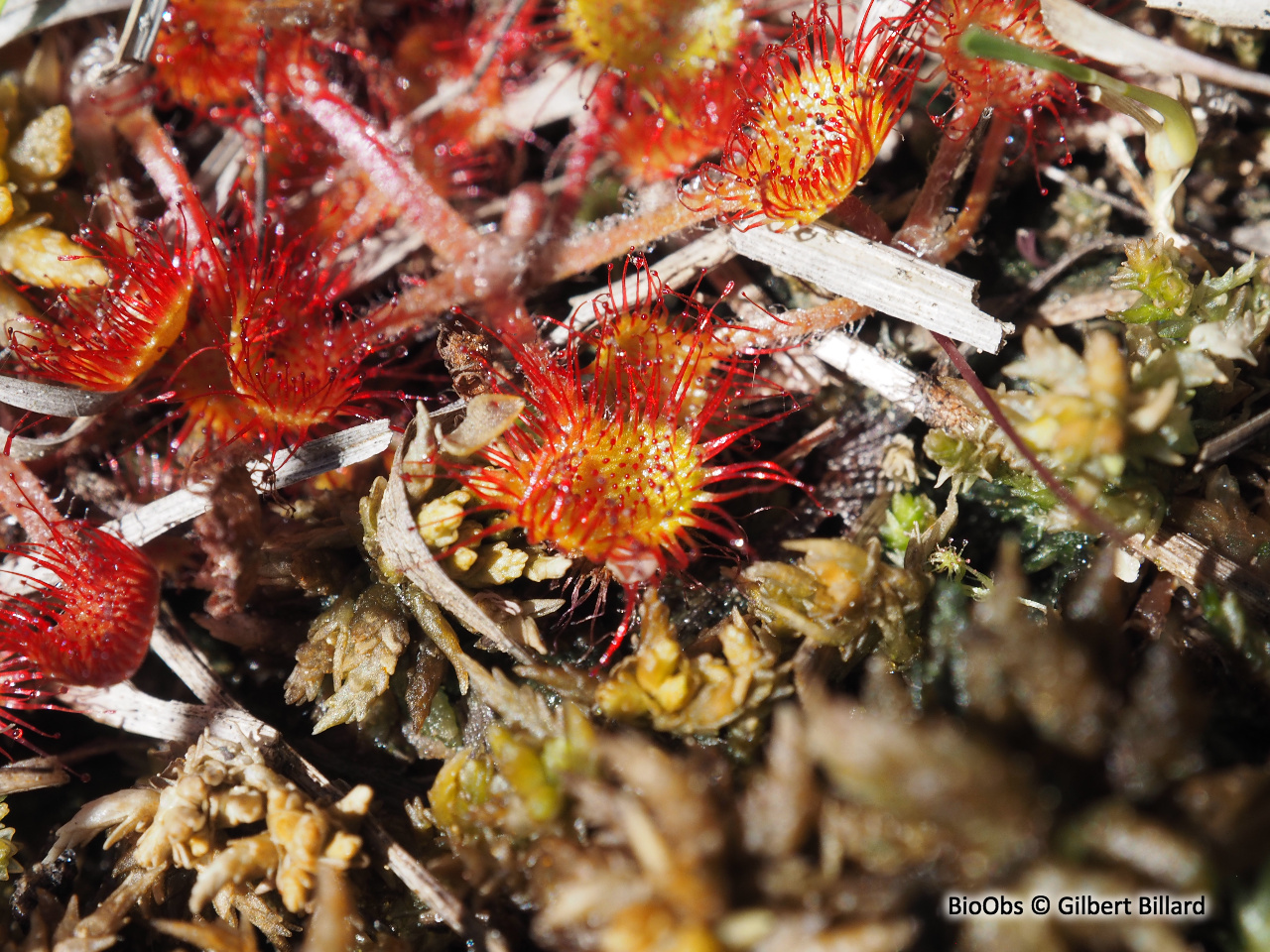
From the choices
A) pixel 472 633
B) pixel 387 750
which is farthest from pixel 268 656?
pixel 472 633

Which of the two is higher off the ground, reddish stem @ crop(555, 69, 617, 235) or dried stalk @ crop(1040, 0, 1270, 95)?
dried stalk @ crop(1040, 0, 1270, 95)

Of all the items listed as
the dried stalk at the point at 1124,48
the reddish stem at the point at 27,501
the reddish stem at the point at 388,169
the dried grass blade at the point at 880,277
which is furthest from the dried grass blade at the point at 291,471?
the dried stalk at the point at 1124,48

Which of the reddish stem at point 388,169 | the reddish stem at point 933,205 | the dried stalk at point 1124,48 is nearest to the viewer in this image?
the dried stalk at point 1124,48

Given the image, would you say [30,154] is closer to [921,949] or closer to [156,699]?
[156,699]

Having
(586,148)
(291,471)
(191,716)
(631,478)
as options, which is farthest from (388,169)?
(191,716)

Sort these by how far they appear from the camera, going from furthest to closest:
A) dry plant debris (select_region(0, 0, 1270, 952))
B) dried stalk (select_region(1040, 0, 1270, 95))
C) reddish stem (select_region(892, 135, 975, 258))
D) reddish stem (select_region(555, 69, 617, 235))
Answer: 1. reddish stem (select_region(555, 69, 617, 235))
2. reddish stem (select_region(892, 135, 975, 258))
3. dried stalk (select_region(1040, 0, 1270, 95))
4. dry plant debris (select_region(0, 0, 1270, 952))

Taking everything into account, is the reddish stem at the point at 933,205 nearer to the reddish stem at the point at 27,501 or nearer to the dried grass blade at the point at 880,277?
the dried grass blade at the point at 880,277

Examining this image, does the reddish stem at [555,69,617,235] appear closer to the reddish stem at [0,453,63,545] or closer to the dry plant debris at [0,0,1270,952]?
the dry plant debris at [0,0,1270,952]

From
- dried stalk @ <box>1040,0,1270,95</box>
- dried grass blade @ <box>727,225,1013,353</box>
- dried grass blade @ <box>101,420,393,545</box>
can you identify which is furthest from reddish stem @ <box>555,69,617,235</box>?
dried stalk @ <box>1040,0,1270,95</box>
